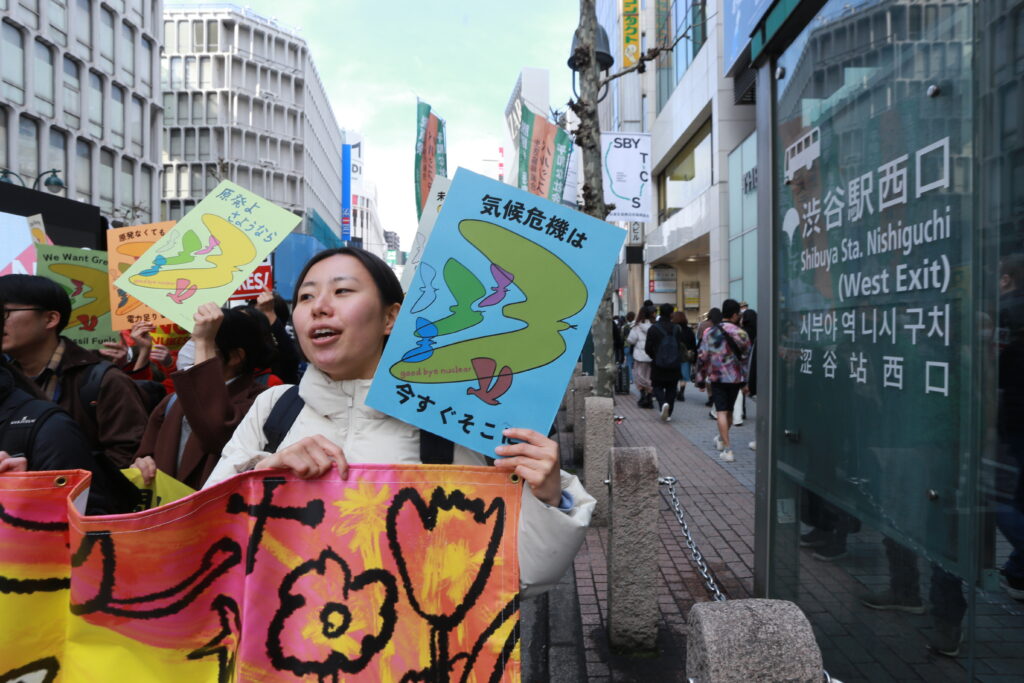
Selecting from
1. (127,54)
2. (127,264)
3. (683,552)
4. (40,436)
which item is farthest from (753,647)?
(127,54)

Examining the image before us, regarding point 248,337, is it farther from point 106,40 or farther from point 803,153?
point 106,40

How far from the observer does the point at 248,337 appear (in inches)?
128

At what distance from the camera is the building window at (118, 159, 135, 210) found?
41.2 metres

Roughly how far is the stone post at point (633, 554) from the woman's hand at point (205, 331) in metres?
2.08

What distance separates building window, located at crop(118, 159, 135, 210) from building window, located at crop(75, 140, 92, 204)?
291cm

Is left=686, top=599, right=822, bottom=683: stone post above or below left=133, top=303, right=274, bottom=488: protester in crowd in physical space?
below

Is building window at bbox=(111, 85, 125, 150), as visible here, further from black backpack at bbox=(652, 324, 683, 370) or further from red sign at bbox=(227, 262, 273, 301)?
red sign at bbox=(227, 262, 273, 301)

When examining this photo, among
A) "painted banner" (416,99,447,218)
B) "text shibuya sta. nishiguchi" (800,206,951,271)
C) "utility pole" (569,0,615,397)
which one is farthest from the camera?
"utility pole" (569,0,615,397)

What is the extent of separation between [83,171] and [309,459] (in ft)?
142

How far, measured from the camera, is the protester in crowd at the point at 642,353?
1366 centimetres

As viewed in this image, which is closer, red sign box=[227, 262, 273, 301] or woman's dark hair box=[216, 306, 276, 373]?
woman's dark hair box=[216, 306, 276, 373]

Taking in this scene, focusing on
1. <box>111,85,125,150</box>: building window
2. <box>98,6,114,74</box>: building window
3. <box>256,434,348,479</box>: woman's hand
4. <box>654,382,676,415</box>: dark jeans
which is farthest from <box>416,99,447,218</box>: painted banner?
<box>111,85,125,150</box>: building window

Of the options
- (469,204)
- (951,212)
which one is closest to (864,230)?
(951,212)

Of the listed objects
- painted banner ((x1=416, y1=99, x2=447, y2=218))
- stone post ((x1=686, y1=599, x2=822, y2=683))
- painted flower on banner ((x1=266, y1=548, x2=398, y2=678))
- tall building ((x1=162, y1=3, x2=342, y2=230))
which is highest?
tall building ((x1=162, y1=3, x2=342, y2=230))
